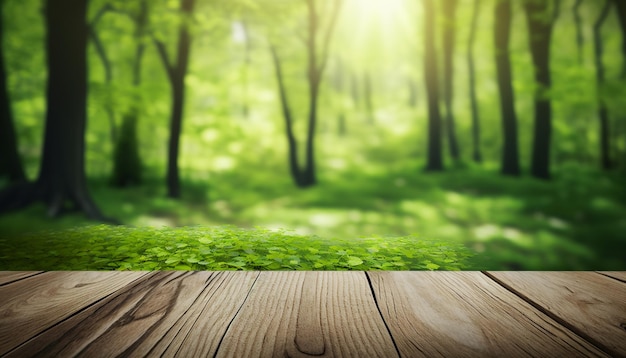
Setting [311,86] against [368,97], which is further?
[368,97]

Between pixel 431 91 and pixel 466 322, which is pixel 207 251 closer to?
pixel 466 322

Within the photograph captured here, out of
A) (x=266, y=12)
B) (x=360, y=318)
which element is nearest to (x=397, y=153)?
(x=266, y=12)

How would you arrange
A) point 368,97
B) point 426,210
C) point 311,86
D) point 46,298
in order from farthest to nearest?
point 368,97, point 311,86, point 426,210, point 46,298

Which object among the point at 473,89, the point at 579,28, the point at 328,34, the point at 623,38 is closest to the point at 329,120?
the point at 328,34

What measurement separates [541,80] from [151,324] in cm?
356

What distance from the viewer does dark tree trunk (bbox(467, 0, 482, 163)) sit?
353 centimetres

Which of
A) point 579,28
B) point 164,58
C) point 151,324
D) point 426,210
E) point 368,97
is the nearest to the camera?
point 151,324

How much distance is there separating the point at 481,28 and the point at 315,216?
2333 mm

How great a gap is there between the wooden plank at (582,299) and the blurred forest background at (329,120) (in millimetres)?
1445

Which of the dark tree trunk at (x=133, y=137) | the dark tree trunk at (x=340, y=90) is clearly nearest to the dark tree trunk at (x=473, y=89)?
the dark tree trunk at (x=340, y=90)

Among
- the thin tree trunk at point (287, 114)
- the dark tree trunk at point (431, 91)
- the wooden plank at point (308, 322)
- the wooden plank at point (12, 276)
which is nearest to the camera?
the wooden plank at point (308, 322)

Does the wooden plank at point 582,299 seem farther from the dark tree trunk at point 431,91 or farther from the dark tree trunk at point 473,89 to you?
the dark tree trunk at point 473,89

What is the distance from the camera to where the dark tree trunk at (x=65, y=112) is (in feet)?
9.86

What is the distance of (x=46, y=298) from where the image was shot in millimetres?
1118
